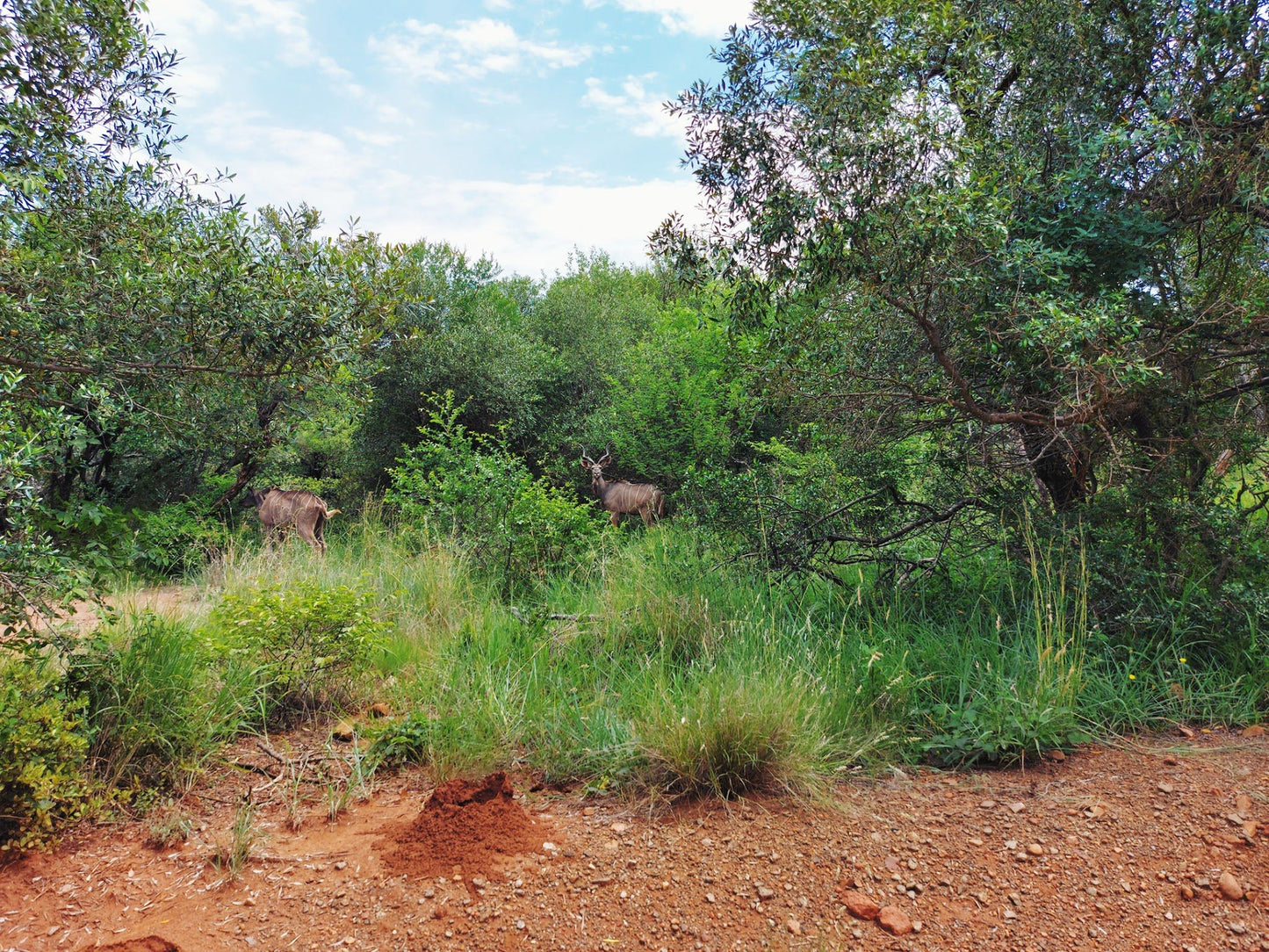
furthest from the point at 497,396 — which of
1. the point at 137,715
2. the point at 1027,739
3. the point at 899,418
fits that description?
the point at 1027,739

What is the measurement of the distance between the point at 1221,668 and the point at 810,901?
3016mm

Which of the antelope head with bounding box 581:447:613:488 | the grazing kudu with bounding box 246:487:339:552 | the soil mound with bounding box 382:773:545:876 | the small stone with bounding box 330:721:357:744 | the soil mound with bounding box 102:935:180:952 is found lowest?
the small stone with bounding box 330:721:357:744

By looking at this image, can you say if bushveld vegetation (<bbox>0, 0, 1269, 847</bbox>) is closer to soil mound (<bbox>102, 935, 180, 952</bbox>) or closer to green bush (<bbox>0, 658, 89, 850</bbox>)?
green bush (<bbox>0, 658, 89, 850</bbox>)

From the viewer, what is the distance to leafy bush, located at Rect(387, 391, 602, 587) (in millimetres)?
7891

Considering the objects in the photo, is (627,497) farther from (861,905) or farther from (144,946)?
(144,946)

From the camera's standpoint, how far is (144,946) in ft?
8.68

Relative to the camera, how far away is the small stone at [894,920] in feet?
8.59

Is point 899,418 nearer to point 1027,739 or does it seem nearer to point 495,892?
point 1027,739

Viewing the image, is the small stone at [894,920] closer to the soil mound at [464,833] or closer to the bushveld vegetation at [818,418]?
the bushveld vegetation at [818,418]

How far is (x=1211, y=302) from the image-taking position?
4801mm

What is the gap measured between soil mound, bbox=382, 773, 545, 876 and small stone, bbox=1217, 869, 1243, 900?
254cm

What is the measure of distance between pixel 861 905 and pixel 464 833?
160cm

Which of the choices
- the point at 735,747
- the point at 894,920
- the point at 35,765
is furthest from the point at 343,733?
the point at 894,920

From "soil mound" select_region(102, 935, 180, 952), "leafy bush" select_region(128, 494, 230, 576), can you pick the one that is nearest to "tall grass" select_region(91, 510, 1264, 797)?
"soil mound" select_region(102, 935, 180, 952)
